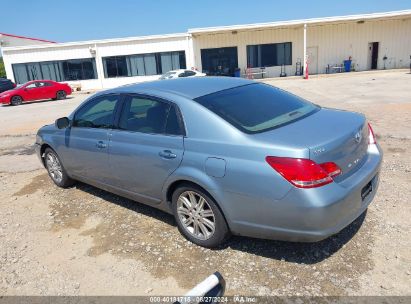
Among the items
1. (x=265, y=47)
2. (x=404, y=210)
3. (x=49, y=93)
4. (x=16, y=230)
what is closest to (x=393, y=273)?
(x=404, y=210)

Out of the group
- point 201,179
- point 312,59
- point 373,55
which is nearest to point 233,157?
point 201,179

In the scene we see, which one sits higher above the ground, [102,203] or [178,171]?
[178,171]

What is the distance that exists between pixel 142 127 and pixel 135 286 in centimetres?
167

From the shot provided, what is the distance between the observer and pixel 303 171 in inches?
110

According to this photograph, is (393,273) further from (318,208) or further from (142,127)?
(142,127)

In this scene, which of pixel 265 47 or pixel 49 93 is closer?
pixel 49 93

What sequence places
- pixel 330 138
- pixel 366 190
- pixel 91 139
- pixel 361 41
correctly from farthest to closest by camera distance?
pixel 361 41
pixel 91 139
pixel 366 190
pixel 330 138

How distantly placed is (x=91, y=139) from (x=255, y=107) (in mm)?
2212

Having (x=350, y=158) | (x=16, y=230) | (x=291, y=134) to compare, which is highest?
(x=291, y=134)

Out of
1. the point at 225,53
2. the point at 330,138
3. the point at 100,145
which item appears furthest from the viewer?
the point at 225,53

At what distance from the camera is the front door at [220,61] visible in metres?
31.1

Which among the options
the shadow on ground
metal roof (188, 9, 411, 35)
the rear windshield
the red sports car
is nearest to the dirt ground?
the shadow on ground

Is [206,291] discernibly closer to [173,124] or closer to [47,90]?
[173,124]

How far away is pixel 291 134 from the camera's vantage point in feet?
10.2
